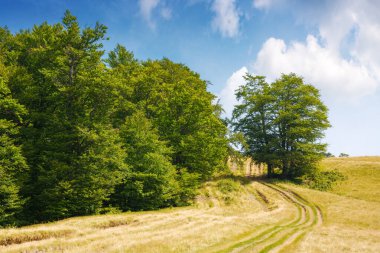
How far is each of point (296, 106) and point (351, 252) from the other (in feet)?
149

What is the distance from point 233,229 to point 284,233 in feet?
15.8

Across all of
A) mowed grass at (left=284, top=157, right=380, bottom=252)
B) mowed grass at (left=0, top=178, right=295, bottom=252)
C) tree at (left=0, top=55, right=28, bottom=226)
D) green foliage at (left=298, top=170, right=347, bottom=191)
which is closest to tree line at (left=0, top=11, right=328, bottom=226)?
tree at (left=0, top=55, right=28, bottom=226)

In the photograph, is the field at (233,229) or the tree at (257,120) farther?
the tree at (257,120)

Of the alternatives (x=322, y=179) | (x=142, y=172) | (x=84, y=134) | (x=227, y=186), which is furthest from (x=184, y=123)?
(x=322, y=179)

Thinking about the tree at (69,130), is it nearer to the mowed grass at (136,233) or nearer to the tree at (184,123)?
the mowed grass at (136,233)

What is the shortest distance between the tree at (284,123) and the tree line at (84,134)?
1424 cm

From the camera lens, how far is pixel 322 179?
6075 centimetres

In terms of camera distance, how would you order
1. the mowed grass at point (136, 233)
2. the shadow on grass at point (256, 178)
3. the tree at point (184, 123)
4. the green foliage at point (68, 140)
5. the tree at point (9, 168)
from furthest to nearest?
the shadow on grass at point (256, 178) → the tree at point (184, 123) → the green foliage at point (68, 140) → the tree at point (9, 168) → the mowed grass at point (136, 233)

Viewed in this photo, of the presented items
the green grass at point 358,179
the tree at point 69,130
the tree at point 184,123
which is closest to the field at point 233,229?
the green grass at point 358,179

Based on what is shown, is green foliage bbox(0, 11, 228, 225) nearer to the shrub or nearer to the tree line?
the tree line

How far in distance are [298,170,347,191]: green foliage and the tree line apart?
2200 centimetres

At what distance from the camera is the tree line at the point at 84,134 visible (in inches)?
1187

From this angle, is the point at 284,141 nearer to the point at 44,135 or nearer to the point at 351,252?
the point at 351,252

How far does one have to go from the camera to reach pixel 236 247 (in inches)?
778
